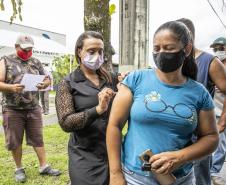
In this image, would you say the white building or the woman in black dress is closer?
the woman in black dress

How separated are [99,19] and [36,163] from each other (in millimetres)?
2863

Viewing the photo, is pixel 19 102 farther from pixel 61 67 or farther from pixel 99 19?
pixel 61 67

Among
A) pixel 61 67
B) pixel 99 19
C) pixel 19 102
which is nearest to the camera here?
pixel 99 19

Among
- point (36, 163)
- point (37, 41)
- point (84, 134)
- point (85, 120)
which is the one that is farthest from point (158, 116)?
point (37, 41)

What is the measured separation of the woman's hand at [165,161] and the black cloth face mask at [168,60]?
50cm

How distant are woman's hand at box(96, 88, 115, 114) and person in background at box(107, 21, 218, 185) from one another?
0.89 ft

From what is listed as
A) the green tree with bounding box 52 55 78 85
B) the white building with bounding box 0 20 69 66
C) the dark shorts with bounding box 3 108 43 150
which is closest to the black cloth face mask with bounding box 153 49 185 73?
the dark shorts with bounding box 3 108 43 150

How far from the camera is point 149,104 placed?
6.98 feet

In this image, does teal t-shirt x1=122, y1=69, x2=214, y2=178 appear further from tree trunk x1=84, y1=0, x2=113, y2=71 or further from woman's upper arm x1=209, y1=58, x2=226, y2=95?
tree trunk x1=84, y1=0, x2=113, y2=71

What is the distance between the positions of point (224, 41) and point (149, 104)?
9.65 feet

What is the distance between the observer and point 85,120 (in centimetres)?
260

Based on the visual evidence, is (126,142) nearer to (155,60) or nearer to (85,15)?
(155,60)

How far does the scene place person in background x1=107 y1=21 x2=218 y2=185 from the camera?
2127mm

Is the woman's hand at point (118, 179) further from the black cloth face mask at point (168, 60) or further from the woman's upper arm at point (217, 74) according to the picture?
the woman's upper arm at point (217, 74)
